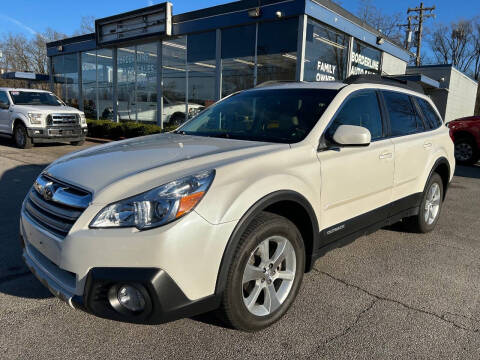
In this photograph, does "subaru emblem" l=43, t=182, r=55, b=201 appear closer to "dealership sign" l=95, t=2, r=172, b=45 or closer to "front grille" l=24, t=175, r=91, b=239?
"front grille" l=24, t=175, r=91, b=239

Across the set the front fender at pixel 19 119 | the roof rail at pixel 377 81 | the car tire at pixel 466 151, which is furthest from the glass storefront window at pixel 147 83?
the roof rail at pixel 377 81

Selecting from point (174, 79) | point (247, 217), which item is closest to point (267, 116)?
point (247, 217)

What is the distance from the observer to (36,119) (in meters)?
11.0

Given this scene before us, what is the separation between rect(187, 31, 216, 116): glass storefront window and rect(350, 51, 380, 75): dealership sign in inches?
208

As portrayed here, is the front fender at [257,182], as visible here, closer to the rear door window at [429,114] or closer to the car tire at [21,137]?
the rear door window at [429,114]

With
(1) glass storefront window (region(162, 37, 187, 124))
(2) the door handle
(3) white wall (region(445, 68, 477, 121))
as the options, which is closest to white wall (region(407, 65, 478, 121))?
(3) white wall (region(445, 68, 477, 121))

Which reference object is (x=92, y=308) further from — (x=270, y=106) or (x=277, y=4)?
(x=277, y=4)

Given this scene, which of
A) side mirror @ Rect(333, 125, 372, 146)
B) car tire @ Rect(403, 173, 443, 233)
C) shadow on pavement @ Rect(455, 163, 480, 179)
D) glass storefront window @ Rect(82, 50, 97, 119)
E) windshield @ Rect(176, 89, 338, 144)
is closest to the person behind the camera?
side mirror @ Rect(333, 125, 372, 146)

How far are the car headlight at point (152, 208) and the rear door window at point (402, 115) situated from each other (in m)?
2.52

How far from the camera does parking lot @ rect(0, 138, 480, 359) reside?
2359mm

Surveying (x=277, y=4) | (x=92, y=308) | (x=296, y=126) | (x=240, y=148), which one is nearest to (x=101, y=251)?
(x=92, y=308)

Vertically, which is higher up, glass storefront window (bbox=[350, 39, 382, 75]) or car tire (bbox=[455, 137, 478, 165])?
glass storefront window (bbox=[350, 39, 382, 75])

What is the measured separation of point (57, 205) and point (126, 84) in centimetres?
1638

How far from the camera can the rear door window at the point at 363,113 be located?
3.27 m
